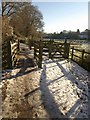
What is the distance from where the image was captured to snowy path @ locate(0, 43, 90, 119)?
5449 mm

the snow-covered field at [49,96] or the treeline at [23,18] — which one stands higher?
the treeline at [23,18]

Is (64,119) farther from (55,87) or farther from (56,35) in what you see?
(56,35)

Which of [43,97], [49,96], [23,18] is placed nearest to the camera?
[43,97]

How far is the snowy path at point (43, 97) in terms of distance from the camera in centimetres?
545

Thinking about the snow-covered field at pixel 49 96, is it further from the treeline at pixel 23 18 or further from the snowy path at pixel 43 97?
the treeline at pixel 23 18

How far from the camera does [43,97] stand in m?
6.61

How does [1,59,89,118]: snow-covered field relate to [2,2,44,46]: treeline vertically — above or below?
below

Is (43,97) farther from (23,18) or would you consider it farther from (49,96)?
(23,18)

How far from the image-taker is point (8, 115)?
525 centimetres

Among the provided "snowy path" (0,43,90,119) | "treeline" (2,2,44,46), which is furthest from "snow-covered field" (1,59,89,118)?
"treeline" (2,2,44,46)

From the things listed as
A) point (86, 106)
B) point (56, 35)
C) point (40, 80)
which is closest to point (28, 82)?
point (40, 80)

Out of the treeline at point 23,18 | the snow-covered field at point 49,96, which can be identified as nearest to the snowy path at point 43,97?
the snow-covered field at point 49,96

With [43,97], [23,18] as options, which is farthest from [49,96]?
[23,18]

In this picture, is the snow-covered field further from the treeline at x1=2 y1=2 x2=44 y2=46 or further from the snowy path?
the treeline at x1=2 y1=2 x2=44 y2=46
